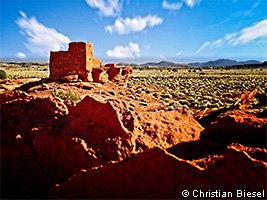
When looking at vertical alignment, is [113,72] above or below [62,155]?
below

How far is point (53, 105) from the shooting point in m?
6.87

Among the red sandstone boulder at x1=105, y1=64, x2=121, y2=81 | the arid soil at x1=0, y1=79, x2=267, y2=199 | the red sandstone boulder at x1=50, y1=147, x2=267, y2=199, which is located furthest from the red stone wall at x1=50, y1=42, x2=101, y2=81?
the red sandstone boulder at x1=50, y1=147, x2=267, y2=199

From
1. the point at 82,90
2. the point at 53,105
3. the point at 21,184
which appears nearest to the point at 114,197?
the point at 21,184

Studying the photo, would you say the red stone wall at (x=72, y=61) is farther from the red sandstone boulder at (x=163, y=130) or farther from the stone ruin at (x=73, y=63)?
the red sandstone boulder at (x=163, y=130)

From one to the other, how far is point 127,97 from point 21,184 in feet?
69.0

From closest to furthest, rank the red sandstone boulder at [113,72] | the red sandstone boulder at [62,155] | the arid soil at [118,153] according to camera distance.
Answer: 1. the arid soil at [118,153]
2. the red sandstone boulder at [62,155]
3. the red sandstone boulder at [113,72]

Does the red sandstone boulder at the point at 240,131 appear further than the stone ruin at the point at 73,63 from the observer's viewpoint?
No

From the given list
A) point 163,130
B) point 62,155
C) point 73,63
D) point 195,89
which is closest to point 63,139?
point 62,155

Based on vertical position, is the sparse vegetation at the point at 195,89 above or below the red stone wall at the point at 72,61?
below

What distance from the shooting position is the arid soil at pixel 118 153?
4457 mm

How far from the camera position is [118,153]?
5641 millimetres

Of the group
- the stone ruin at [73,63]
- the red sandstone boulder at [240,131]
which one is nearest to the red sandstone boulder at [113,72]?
the stone ruin at [73,63]

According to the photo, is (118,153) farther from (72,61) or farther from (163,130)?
(72,61)

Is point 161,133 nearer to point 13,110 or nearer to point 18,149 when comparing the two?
point 18,149
